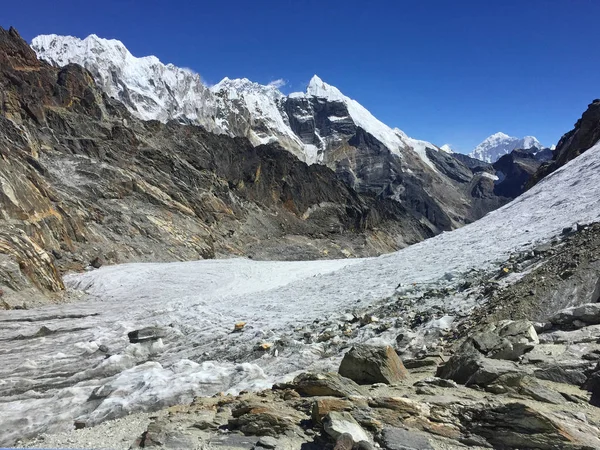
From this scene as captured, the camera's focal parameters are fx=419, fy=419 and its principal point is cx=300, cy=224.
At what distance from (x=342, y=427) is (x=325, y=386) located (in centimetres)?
128

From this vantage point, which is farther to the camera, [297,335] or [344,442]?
[297,335]

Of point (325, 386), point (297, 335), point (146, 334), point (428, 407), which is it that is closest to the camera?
point (428, 407)

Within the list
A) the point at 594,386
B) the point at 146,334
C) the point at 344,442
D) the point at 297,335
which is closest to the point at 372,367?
the point at 344,442

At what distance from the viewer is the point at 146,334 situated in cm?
1381

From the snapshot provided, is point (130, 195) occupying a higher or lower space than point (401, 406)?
higher

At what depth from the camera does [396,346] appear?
30.0 feet

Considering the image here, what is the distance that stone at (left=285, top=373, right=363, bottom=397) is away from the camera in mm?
5708

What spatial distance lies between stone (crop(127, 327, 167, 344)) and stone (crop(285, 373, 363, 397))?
29.2 feet

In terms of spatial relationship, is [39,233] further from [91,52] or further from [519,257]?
[91,52]

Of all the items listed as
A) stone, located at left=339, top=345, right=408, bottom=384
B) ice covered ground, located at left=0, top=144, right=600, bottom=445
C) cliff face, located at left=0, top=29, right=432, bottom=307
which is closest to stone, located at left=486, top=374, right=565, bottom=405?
stone, located at left=339, top=345, right=408, bottom=384

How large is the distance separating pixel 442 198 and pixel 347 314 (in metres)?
192

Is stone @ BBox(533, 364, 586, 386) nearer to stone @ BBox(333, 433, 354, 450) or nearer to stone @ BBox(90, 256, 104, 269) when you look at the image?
stone @ BBox(333, 433, 354, 450)

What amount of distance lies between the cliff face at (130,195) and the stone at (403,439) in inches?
769

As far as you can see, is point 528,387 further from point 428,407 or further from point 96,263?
point 96,263
